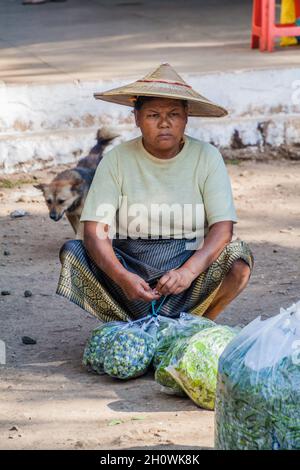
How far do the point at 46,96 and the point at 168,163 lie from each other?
3705 millimetres

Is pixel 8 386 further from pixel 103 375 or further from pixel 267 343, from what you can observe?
pixel 267 343

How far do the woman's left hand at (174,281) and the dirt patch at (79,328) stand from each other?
1.28 feet

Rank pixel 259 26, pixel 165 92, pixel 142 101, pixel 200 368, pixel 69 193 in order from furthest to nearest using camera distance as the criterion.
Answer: pixel 259 26, pixel 69 193, pixel 142 101, pixel 165 92, pixel 200 368

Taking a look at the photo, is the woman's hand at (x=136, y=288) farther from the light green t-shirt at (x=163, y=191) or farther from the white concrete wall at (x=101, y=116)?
the white concrete wall at (x=101, y=116)

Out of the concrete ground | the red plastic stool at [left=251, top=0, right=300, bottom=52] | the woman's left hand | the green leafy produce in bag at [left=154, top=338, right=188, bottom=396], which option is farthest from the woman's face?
the red plastic stool at [left=251, top=0, right=300, bottom=52]

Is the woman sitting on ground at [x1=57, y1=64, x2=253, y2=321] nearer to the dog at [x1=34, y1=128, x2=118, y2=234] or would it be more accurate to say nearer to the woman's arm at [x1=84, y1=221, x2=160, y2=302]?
the woman's arm at [x1=84, y1=221, x2=160, y2=302]

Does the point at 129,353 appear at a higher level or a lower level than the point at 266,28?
lower

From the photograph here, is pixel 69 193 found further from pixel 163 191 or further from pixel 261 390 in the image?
pixel 261 390

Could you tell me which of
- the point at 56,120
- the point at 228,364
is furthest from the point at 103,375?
the point at 56,120

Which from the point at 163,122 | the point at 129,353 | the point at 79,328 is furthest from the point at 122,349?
the point at 163,122

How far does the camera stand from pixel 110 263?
4727 mm

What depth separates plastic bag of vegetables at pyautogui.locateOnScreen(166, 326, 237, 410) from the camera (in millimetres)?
4273

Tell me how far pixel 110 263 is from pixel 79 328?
Answer: 808 millimetres

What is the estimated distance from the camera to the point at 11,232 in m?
7.23
